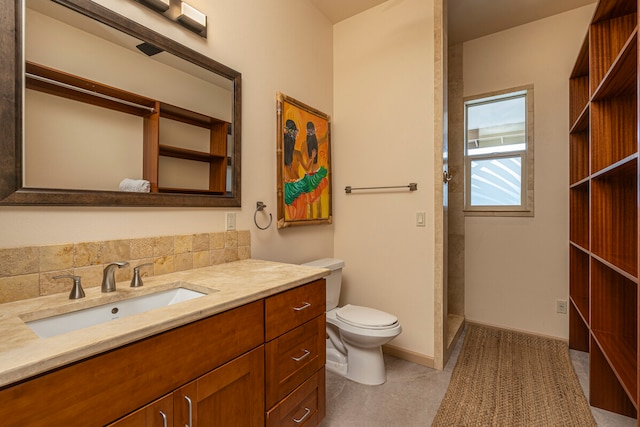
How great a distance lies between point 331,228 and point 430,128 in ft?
3.76

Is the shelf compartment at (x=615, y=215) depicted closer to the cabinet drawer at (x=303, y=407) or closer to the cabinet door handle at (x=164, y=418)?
the cabinet drawer at (x=303, y=407)

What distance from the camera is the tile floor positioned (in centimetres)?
166

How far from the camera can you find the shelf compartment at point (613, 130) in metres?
1.64

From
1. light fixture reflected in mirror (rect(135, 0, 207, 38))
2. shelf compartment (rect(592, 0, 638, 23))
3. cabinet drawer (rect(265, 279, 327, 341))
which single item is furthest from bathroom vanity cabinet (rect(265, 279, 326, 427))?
shelf compartment (rect(592, 0, 638, 23))

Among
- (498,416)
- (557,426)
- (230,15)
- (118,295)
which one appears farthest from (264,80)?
(557,426)

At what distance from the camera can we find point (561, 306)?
8.73 feet

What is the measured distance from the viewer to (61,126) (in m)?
1.14

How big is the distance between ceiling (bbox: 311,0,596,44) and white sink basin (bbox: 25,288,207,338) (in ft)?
7.98

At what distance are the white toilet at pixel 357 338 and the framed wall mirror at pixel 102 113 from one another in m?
1.12

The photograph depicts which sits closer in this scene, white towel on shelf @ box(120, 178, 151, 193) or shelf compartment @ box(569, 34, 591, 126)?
white towel on shelf @ box(120, 178, 151, 193)

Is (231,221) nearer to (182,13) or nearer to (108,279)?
(108,279)

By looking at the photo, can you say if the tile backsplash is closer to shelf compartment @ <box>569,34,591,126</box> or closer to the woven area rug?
the woven area rug

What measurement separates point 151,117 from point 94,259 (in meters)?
0.67

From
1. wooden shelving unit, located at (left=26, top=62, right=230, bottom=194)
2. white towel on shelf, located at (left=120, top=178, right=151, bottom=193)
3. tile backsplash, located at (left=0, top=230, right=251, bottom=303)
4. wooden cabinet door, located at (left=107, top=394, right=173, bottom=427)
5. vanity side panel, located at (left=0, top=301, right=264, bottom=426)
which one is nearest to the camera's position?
vanity side panel, located at (left=0, top=301, right=264, bottom=426)
